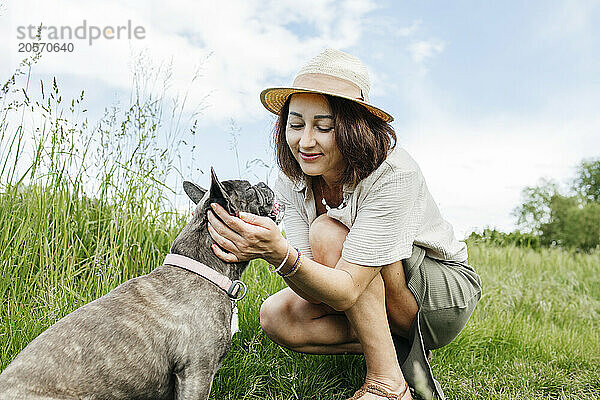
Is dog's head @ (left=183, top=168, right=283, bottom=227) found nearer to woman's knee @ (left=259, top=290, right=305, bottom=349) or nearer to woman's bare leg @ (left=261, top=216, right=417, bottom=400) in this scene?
woman's bare leg @ (left=261, top=216, right=417, bottom=400)

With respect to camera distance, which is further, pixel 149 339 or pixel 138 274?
pixel 138 274

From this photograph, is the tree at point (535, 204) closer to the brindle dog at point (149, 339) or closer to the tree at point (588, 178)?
the tree at point (588, 178)

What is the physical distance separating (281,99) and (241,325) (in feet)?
4.52

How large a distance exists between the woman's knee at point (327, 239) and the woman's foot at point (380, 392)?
0.63 m

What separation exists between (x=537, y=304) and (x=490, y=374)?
111 inches

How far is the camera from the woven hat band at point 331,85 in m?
2.69

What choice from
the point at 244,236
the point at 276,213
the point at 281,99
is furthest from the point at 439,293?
the point at 281,99

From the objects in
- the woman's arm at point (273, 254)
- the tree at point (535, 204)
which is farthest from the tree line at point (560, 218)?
the woman's arm at point (273, 254)

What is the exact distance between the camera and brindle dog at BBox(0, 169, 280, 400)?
207 centimetres

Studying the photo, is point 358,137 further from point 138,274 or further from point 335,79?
point 138,274

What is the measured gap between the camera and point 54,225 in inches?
154

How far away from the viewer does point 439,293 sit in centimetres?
297

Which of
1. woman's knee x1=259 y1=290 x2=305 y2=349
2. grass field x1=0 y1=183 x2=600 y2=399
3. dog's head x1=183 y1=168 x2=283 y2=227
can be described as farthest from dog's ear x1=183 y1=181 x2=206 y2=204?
grass field x1=0 y1=183 x2=600 y2=399

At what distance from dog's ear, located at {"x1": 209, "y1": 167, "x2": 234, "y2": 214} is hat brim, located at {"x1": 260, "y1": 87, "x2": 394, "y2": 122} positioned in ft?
2.21
